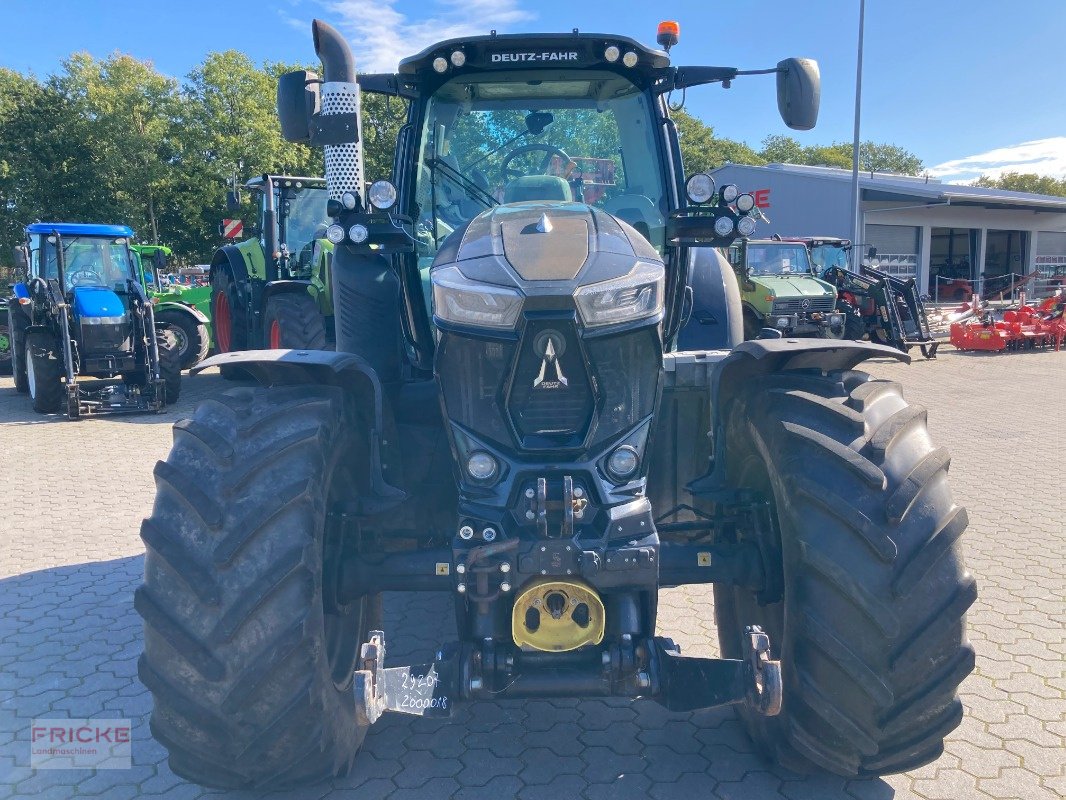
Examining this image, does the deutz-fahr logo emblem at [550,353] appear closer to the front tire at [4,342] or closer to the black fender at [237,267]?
the black fender at [237,267]

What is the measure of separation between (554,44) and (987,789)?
340 cm

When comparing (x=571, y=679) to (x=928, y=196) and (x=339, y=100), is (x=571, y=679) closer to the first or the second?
(x=339, y=100)

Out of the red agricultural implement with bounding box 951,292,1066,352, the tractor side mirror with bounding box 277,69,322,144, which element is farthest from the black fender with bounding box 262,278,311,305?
the red agricultural implement with bounding box 951,292,1066,352

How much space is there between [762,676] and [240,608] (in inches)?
61.9

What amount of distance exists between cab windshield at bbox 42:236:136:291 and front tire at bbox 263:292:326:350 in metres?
3.47

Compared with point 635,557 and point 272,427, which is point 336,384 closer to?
point 272,427

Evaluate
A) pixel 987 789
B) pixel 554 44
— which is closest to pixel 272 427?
pixel 554 44

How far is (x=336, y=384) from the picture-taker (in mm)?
3125

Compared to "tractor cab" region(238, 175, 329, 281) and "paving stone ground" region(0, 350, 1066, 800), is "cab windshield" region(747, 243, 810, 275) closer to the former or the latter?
"tractor cab" region(238, 175, 329, 281)

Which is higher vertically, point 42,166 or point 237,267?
point 42,166

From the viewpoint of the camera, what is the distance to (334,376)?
3.10 metres

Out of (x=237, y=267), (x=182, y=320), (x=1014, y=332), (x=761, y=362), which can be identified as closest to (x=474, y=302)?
(x=761, y=362)

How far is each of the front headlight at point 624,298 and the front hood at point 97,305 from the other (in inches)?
414

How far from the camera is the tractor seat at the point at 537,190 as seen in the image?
381cm
